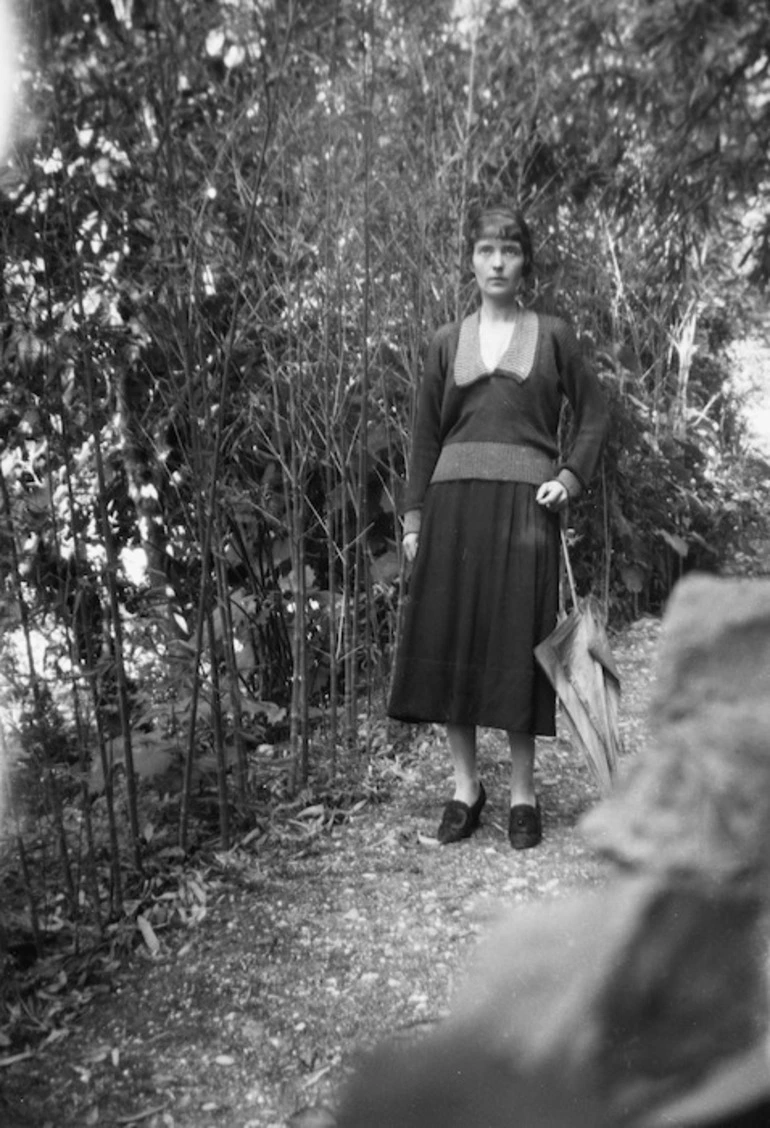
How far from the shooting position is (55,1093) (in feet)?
6.34

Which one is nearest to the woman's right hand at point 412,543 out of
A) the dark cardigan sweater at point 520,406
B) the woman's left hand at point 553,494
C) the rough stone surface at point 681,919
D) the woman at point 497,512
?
the woman at point 497,512

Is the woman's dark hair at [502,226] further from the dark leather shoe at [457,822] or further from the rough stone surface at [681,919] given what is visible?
the rough stone surface at [681,919]

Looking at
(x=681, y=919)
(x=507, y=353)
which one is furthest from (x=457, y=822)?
(x=681, y=919)

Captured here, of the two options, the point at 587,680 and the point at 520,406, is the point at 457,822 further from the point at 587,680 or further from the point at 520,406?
the point at 520,406

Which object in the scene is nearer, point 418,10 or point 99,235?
point 99,235

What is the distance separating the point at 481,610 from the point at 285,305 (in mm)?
1038

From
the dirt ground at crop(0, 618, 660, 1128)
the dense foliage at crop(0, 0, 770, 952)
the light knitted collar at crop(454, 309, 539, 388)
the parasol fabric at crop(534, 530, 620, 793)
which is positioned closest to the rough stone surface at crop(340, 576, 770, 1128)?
the dirt ground at crop(0, 618, 660, 1128)

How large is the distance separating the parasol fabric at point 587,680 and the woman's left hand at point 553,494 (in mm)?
226

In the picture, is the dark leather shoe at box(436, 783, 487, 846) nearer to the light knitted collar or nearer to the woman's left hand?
the woman's left hand

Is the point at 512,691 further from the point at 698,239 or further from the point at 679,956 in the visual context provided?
the point at 679,956

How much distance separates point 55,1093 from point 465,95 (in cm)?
265

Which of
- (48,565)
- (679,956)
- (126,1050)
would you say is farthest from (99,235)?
(679,956)

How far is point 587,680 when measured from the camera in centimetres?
249

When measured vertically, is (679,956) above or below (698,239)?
below
